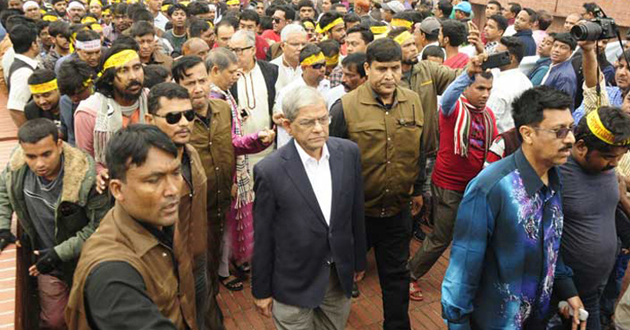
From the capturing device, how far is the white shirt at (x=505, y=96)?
16.5 feet

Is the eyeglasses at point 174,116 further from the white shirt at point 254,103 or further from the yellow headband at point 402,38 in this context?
the yellow headband at point 402,38

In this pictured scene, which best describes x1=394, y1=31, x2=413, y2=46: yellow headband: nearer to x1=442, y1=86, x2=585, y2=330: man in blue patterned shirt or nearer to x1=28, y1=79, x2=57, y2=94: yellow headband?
x1=442, y1=86, x2=585, y2=330: man in blue patterned shirt

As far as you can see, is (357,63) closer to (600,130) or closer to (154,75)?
(154,75)

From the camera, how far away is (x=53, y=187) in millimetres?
3260

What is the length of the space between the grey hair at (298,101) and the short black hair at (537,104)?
3.54 feet

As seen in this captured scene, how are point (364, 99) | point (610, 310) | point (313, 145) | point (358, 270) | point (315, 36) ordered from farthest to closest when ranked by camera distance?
point (315, 36) < point (610, 310) < point (364, 99) < point (358, 270) < point (313, 145)

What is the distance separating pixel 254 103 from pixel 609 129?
124 inches

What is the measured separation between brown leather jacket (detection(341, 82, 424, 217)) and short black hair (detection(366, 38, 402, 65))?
8.3 inches

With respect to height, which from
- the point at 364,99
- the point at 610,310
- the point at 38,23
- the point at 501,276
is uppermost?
the point at 364,99

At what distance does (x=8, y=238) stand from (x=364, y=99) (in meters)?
2.58

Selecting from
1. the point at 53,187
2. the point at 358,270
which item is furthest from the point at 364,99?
the point at 53,187

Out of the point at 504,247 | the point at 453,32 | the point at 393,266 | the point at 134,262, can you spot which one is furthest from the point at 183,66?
the point at 453,32

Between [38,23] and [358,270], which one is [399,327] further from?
[38,23]

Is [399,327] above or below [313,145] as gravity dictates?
below
